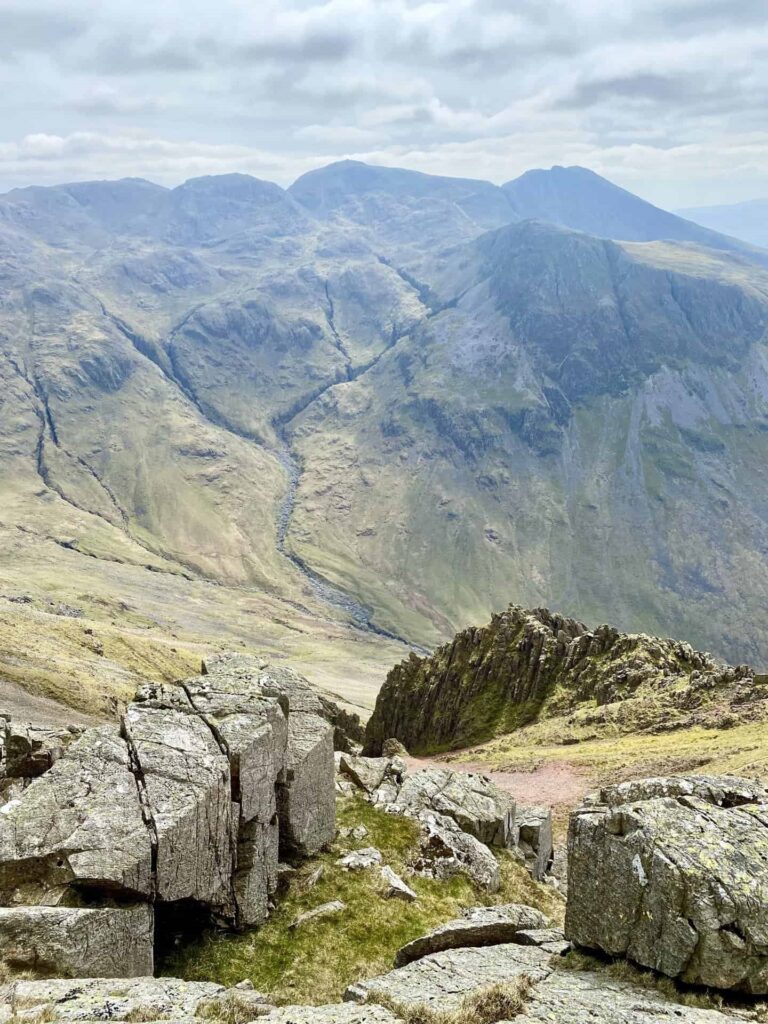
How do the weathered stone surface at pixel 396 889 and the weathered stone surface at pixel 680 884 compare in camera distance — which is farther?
the weathered stone surface at pixel 396 889

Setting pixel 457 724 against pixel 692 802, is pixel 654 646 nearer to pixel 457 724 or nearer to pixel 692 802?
pixel 457 724

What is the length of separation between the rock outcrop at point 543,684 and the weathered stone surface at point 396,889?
4686 centimetres

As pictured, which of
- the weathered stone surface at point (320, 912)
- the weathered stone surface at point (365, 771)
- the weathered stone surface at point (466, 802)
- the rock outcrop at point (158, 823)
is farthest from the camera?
the weathered stone surface at point (365, 771)

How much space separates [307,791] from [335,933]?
663 cm

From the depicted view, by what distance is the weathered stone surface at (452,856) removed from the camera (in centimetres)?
3606

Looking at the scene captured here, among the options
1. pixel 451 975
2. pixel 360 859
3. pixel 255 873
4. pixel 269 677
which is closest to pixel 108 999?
pixel 451 975

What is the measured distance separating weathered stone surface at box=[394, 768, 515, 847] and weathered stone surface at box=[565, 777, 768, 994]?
19216 millimetres

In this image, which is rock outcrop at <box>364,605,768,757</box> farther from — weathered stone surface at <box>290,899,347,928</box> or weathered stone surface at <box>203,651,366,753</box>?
weathered stone surface at <box>290,899,347,928</box>

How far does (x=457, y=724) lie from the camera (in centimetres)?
10206

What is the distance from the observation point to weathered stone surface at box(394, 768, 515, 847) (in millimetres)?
41062

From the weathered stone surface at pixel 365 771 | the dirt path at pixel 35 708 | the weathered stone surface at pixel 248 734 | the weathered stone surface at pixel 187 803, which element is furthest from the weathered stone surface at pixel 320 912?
the dirt path at pixel 35 708

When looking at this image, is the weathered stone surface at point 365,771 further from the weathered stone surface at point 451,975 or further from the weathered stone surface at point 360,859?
the weathered stone surface at point 451,975

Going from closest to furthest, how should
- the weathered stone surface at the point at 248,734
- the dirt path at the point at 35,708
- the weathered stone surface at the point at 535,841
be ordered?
the weathered stone surface at the point at 248,734
the weathered stone surface at the point at 535,841
the dirt path at the point at 35,708

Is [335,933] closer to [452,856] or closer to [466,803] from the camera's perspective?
[452,856]
